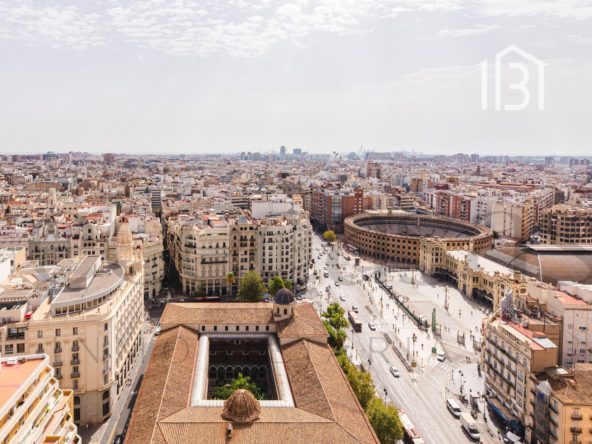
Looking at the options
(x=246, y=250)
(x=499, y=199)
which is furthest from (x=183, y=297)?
(x=499, y=199)

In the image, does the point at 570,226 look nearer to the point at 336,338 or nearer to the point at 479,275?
the point at 479,275

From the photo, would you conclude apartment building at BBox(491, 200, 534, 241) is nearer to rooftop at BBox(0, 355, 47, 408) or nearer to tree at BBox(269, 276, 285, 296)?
tree at BBox(269, 276, 285, 296)

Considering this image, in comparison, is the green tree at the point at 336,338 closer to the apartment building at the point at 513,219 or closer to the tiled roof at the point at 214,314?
the tiled roof at the point at 214,314

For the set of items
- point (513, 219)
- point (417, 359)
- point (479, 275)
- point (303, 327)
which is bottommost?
point (417, 359)

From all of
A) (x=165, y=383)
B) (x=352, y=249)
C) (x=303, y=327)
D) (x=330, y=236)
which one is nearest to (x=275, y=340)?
(x=303, y=327)

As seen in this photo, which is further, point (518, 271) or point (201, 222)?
point (201, 222)

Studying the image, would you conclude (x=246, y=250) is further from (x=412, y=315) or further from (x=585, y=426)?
(x=585, y=426)
